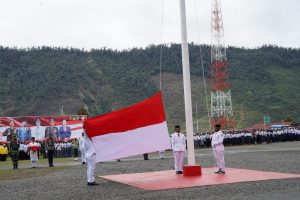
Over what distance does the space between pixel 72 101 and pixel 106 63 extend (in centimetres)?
2603

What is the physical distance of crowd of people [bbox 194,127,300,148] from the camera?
147 ft

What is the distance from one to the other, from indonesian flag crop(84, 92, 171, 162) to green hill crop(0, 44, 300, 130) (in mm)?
60291

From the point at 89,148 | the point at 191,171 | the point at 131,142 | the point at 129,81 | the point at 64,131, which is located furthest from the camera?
the point at 129,81

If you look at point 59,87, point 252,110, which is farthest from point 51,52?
point 252,110

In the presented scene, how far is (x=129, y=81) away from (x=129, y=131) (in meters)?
86.3

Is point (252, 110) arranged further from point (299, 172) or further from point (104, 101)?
point (299, 172)

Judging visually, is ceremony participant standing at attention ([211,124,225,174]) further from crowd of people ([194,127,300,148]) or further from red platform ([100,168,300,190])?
crowd of people ([194,127,300,148])

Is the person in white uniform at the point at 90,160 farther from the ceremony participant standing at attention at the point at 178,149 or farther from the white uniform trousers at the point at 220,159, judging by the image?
the white uniform trousers at the point at 220,159

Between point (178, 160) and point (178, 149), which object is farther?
point (178, 149)

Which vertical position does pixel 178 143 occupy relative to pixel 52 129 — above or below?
below

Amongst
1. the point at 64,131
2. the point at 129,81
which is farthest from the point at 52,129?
the point at 129,81

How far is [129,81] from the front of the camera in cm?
10225

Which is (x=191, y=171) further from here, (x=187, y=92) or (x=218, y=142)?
(x=187, y=92)

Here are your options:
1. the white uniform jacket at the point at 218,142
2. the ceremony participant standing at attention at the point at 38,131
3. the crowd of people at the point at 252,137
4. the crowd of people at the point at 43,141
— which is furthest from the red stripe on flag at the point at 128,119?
the crowd of people at the point at 252,137
